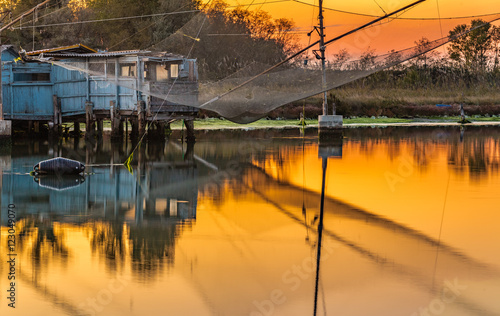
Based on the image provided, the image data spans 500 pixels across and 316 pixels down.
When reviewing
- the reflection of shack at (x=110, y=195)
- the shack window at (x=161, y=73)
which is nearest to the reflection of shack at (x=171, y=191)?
the reflection of shack at (x=110, y=195)

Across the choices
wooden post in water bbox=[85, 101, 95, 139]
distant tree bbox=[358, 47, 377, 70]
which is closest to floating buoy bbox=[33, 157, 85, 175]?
distant tree bbox=[358, 47, 377, 70]

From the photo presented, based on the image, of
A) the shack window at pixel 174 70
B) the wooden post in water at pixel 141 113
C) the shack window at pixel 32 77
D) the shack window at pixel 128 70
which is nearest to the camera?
the wooden post in water at pixel 141 113

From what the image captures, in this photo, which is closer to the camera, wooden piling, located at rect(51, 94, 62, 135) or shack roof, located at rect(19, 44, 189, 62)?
shack roof, located at rect(19, 44, 189, 62)

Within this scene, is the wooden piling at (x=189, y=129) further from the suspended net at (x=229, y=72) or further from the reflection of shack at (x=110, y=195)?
the reflection of shack at (x=110, y=195)

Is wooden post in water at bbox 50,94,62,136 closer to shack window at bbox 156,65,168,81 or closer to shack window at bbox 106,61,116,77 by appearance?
shack window at bbox 106,61,116,77

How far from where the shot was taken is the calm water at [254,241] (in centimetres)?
768

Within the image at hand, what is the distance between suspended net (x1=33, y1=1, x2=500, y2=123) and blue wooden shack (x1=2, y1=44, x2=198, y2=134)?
0.21 ft

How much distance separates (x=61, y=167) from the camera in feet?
59.3

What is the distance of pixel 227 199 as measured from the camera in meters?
14.7

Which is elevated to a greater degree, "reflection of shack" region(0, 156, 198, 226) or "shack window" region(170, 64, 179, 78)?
"shack window" region(170, 64, 179, 78)

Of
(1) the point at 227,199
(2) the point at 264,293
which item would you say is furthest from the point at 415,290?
(1) the point at 227,199

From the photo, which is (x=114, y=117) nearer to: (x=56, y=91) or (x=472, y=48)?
(x=56, y=91)

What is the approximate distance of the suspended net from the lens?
790 inches

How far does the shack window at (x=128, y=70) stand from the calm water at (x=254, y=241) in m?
9.99
